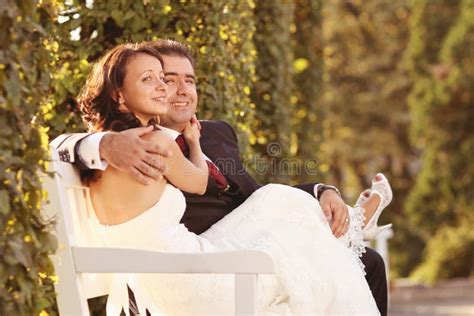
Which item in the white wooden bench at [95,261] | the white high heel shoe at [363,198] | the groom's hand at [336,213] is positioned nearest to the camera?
the white wooden bench at [95,261]

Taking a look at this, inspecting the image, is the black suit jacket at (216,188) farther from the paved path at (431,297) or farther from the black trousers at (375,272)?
the paved path at (431,297)

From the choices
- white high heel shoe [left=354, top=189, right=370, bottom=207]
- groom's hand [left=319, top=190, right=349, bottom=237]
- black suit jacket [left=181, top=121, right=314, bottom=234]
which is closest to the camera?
groom's hand [left=319, top=190, right=349, bottom=237]

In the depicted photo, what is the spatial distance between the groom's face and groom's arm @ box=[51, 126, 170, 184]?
2.79 feet

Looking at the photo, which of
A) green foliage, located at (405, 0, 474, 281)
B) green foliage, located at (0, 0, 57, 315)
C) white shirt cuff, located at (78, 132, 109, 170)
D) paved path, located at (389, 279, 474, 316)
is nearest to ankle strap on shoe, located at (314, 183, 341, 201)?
white shirt cuff, located at (78, 132, 109, 170)

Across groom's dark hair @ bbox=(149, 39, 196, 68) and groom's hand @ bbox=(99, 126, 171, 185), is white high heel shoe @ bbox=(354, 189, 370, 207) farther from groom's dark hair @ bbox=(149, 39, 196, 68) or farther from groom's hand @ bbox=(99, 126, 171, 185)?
groom's hand @ bbox=(99, 126, 171, 185)

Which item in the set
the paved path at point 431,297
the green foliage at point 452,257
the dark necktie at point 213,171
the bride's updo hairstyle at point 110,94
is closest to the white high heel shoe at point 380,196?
the dark necktie at point 213,171

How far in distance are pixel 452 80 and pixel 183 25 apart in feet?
36.9

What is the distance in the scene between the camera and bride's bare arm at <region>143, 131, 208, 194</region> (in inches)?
138

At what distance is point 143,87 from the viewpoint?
3840 millimetres

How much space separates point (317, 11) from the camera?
29.8ft

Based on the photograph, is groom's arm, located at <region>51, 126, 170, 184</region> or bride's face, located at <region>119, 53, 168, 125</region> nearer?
groom's arm, located at <region>51, 126, 170, 184</region>

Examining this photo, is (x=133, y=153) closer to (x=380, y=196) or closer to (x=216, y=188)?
(x=216, y=188)

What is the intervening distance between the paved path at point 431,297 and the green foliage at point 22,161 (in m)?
10.1

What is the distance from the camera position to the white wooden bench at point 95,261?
9.94 feet
